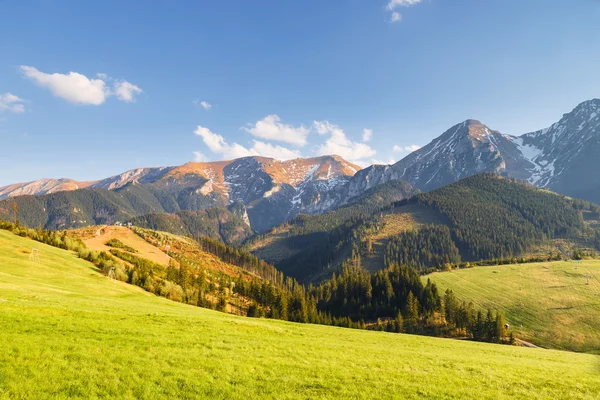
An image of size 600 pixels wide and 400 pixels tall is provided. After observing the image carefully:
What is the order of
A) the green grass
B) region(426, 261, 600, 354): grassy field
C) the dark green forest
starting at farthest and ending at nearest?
1. the dark green forest
2. region(426, 261, 600, 354): grassy field
3. the green grass

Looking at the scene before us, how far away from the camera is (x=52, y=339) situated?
1783cm

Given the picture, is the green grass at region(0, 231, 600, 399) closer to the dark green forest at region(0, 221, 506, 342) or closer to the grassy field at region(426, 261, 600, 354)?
the dark green forest at region(0, 221, 506, 342)

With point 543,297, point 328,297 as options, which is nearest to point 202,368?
point 543,297

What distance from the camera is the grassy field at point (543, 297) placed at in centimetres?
8669

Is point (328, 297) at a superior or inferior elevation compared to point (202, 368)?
inferior

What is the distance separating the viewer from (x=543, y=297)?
4306 inches

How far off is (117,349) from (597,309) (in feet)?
438

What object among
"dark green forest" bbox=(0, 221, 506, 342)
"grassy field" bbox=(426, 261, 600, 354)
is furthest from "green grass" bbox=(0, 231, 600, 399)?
"grassy field" bbox=(426, 261, 600, 354)

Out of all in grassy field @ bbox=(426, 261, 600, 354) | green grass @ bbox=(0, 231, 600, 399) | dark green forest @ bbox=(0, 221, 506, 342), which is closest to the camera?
green grass @ bbox=(0, 231, 600, 399)

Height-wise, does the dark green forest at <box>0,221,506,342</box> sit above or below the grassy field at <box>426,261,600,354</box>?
below

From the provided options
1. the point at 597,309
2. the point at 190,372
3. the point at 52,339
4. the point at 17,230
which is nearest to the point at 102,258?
the point at 17,230

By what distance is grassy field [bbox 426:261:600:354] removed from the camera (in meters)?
86.7

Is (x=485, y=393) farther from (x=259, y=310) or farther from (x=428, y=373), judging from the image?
(x=259, y=310)

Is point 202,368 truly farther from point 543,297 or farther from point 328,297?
point 328,297
